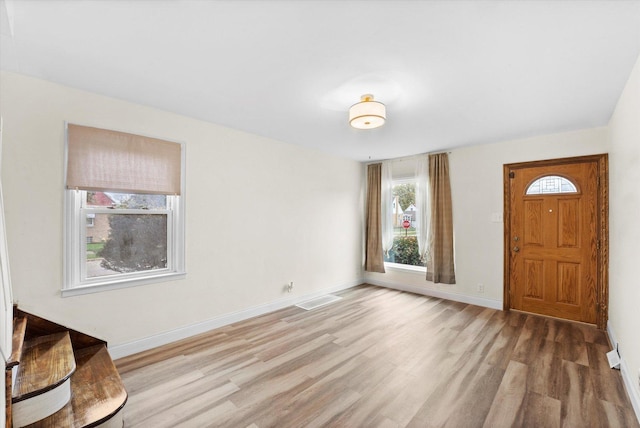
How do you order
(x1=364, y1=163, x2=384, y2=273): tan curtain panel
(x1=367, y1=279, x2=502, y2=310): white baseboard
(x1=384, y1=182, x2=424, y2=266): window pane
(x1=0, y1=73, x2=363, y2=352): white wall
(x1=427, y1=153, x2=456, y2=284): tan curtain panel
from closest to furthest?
(x1=0, y1=73, x2=363, y2=352): white wall → (x1=367, y1=279, x2=502, y2=310): white baseboard → (x1=427, y1=153, x2=456, y2=284): tan curtain panel → (x1=384, y1=182, x2=424, y2=266): window pane → (x1=364, y1=163, x2=384, y2=273): tan curtain panel

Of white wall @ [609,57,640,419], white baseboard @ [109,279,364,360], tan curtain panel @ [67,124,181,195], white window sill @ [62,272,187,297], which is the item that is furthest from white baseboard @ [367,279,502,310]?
tan curtain panel @ [67,124,181,195]

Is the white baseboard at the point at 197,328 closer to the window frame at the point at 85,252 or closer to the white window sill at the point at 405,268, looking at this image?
the window frame at the point at 85,252

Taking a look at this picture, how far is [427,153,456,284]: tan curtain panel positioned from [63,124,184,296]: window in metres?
3.70

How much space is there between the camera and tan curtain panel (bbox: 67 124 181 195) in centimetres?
252

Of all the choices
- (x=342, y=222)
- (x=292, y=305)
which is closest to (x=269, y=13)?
(x=292, y=305)

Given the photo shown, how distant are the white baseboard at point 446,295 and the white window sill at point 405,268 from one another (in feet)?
0.89

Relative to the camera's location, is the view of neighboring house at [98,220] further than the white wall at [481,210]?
No

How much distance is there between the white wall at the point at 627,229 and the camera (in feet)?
6.71

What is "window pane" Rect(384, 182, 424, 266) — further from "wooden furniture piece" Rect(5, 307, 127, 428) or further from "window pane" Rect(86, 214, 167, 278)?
"wooden furniture piece" Rect(5, 307, 127, 428)

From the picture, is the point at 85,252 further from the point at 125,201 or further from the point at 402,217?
the point at 402,217

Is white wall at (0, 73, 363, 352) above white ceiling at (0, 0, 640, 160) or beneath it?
beneath

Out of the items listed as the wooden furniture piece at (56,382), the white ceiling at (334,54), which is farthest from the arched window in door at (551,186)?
the wooden furniture piece at (56,382)

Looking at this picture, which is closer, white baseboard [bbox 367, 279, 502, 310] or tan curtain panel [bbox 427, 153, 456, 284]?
white baseboard [bbox 367, 279, 502, 310]

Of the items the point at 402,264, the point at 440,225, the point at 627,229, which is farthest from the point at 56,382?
the point at 402,264
